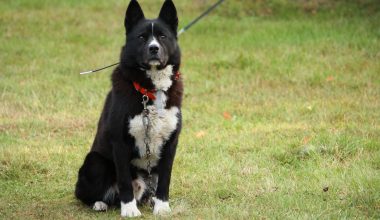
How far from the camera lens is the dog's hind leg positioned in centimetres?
564

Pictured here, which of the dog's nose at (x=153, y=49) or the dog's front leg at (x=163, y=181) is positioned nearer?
the dog's nose at (x=153, y=49)

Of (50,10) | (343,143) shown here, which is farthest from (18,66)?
(343,143)

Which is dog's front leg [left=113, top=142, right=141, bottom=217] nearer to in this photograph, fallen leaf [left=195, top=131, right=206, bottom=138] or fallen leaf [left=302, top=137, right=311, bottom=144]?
fallen leaf [left=302, top=137, right=311, bottom=144]

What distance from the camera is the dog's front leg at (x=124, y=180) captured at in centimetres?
543

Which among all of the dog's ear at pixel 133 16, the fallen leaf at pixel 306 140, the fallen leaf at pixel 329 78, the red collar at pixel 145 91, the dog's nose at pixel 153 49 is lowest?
the fallen leaf at pixel 306 140

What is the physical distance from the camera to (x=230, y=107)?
10.3 meters

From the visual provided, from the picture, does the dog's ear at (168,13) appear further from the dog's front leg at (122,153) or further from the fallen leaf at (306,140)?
the fallen leaf at (306,140)

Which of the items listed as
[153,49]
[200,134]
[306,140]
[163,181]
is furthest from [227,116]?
[153,49]

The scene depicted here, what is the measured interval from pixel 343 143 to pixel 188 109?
327 cm

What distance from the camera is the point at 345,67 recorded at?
12328 mm

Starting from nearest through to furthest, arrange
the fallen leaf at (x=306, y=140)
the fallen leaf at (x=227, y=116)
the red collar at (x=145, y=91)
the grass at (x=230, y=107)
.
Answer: the red collar at (x=145, y=91) → the grass at (x=230, y=107) → the fallen leaf at (x=306, y=140) → the fallen leaf at (x=227, y=116)

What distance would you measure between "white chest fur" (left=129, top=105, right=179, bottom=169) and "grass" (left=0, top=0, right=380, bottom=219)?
1.95ft

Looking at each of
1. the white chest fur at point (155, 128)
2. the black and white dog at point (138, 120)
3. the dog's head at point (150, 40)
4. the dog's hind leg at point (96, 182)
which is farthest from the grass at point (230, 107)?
the dog's head at point (150, 40)

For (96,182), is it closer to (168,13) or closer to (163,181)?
(163,181)
